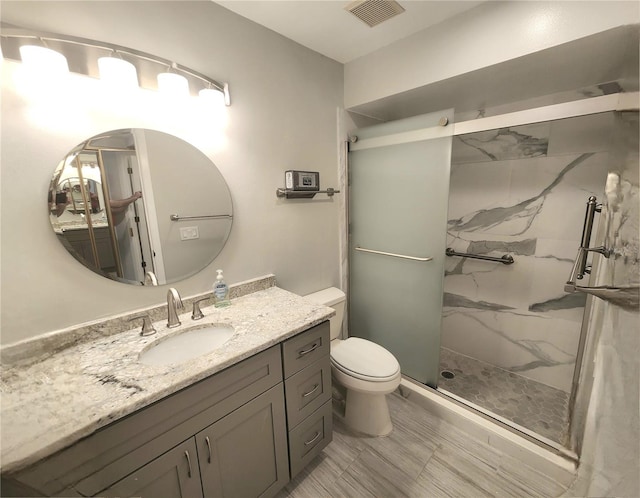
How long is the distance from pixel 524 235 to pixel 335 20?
6.21 ft

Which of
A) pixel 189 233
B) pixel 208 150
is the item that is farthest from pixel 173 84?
pixel 189 233

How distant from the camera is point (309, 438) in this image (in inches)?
52.0

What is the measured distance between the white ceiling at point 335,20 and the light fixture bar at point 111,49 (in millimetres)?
398

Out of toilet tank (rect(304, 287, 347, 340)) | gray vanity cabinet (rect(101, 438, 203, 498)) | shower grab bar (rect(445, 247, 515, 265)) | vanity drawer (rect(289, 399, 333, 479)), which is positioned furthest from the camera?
shower grab bar (rect(445, 247, 515, 265))

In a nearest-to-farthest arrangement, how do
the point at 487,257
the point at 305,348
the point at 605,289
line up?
the point at 605,289
the point at 305,348
the point at 487,257

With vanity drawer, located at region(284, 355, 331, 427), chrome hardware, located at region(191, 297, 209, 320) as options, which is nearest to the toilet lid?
vanity drawer, located at region(284, 355, 331, 427)

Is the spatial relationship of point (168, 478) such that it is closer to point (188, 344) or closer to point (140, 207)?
point (188, 344)

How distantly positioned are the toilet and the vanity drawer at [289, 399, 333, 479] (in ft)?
0.68

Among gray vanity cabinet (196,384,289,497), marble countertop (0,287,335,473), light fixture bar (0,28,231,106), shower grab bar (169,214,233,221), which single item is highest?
light fixture bar (0,28,231,106)

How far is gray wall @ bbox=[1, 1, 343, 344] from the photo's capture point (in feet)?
3.08

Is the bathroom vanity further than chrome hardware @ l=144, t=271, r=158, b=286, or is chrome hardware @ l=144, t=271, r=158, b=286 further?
chrome hardware @ l=144, t=271, r=158, b=286

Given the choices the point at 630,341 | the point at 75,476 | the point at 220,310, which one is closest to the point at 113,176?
the point at 220,310

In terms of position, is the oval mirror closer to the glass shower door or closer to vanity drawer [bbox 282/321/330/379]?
vanity drawer [bbox 282/321/330/379]

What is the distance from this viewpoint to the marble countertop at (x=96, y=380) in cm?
67
